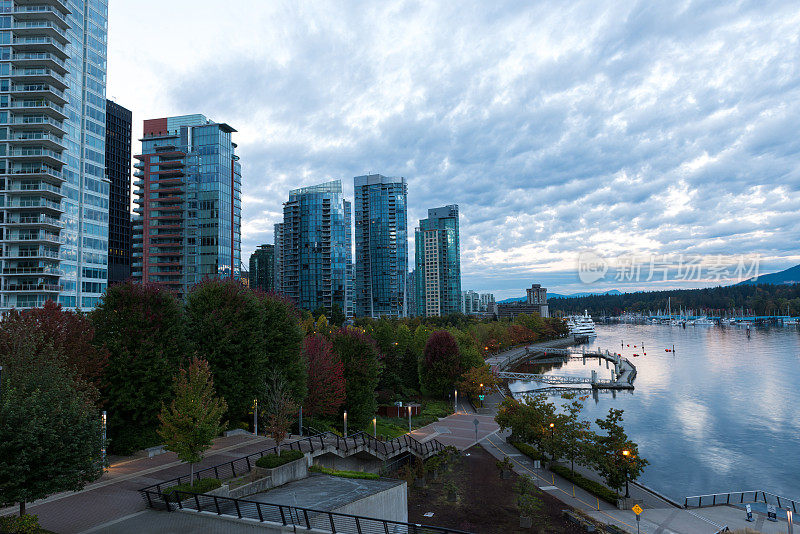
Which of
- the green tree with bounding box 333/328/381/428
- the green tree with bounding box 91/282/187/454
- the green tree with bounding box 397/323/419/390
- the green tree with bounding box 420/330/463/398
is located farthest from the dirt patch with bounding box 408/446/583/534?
the green tree with bounding box 397/323/419/390

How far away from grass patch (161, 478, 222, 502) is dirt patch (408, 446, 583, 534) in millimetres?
11726

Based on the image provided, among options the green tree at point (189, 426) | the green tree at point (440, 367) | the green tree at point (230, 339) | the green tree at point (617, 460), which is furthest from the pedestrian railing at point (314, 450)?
the green tree at point (440, 367)

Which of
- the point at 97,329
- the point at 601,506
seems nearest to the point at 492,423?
the point at 601,506

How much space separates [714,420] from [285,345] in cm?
5570

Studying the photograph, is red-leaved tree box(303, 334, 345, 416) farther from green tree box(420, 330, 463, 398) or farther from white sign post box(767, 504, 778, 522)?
white sign post box(767, 504, 778, 522)

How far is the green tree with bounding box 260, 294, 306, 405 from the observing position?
37594 millimetres

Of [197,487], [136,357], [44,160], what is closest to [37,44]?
[44,160]

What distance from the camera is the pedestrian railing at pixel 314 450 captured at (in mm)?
21969

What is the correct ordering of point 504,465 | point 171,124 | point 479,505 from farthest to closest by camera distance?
point 171,124
point 504,465
point 479,505

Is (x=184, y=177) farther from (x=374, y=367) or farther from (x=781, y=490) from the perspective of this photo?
(x=781, y=490)

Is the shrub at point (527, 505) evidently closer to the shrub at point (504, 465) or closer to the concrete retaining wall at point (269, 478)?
the shrub at point (504, 465)

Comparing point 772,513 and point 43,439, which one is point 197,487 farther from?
point 772,513

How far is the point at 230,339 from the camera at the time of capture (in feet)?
112

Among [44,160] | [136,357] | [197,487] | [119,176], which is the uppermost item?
[119,176]
